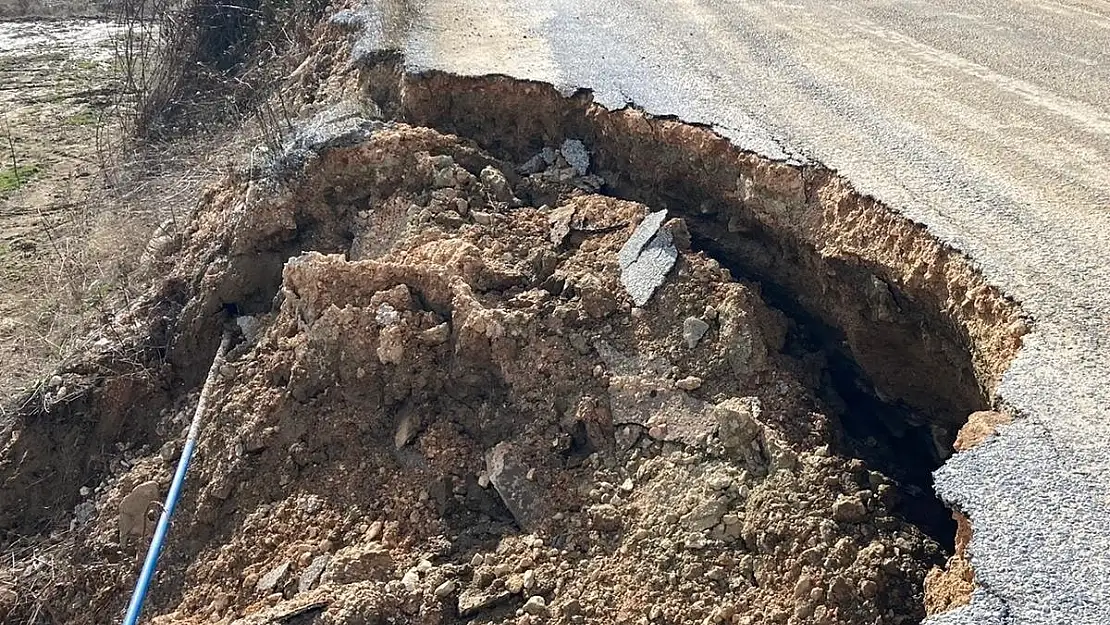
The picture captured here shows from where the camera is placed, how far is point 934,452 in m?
3.47

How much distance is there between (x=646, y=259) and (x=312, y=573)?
1853mm

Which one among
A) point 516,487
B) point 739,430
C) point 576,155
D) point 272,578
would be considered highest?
point 576,155

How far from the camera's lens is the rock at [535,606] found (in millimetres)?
2949

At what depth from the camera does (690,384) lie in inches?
133

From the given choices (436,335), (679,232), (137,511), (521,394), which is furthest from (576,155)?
(137,511)

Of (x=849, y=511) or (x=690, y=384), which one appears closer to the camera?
(x=849, y=511)

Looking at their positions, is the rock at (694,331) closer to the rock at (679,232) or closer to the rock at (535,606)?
the rock at (679,232)

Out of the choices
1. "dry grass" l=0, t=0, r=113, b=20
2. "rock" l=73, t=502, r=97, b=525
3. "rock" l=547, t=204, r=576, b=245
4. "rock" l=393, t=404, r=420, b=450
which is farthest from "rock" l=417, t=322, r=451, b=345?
"dry grass" l=0, t=0, r=113, b=20

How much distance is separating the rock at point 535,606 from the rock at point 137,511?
2.02m

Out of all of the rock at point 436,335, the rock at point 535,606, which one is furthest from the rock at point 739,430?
the rock at point 436,335

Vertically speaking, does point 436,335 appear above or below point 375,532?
above

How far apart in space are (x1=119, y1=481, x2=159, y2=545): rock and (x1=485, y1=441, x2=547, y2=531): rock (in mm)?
1690

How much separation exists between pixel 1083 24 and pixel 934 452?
357 centimetres

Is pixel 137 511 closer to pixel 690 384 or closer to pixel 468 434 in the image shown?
pixel 468 434
